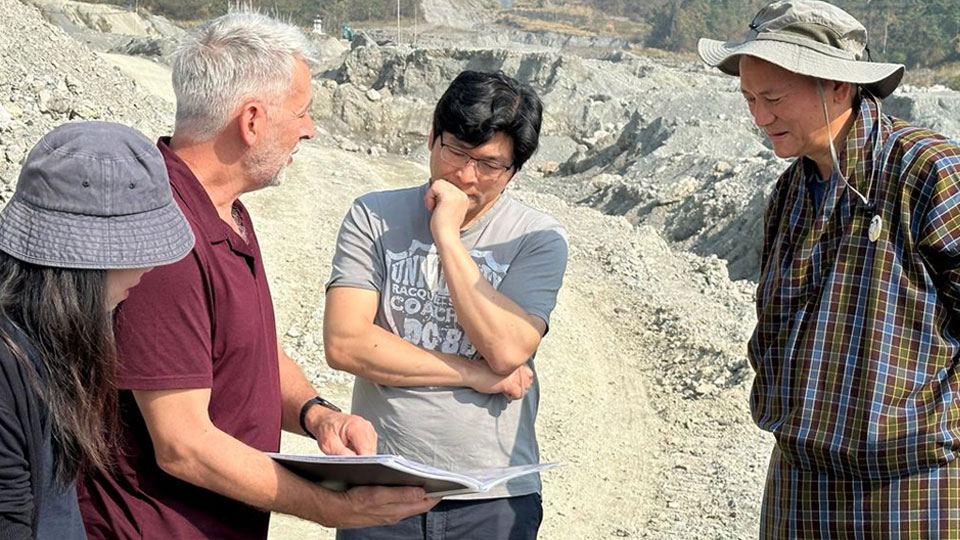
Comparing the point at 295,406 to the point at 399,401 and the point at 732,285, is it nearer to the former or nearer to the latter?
the point at 399,401

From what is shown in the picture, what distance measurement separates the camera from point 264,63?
2.49 metres

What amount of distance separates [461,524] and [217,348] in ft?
3.23

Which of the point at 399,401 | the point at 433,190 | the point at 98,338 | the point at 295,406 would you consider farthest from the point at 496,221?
the point at 98,338

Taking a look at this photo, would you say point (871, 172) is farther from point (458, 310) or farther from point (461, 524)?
point (461, 524)

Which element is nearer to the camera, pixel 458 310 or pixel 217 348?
pixel 217 348

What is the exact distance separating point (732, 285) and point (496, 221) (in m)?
8.74

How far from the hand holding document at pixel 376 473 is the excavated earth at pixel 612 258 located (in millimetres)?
1044

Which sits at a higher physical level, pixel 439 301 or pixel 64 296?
pixel 64 296

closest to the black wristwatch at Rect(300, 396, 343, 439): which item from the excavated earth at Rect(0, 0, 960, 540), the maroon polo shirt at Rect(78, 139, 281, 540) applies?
the maroon polo shirt at Rect(78, 139, 281, 540)

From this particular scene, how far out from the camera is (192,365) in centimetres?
219

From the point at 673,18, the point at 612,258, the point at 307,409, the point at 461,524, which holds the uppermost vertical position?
the point at 307,409

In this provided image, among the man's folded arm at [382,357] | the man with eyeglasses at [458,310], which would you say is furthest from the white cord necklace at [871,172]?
the man's folded arm at [382,357]

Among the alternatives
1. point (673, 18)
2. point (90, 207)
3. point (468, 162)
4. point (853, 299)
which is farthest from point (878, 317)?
point (673, 18)

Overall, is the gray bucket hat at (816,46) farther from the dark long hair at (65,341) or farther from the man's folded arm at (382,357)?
the dark long hair at (65,341)
